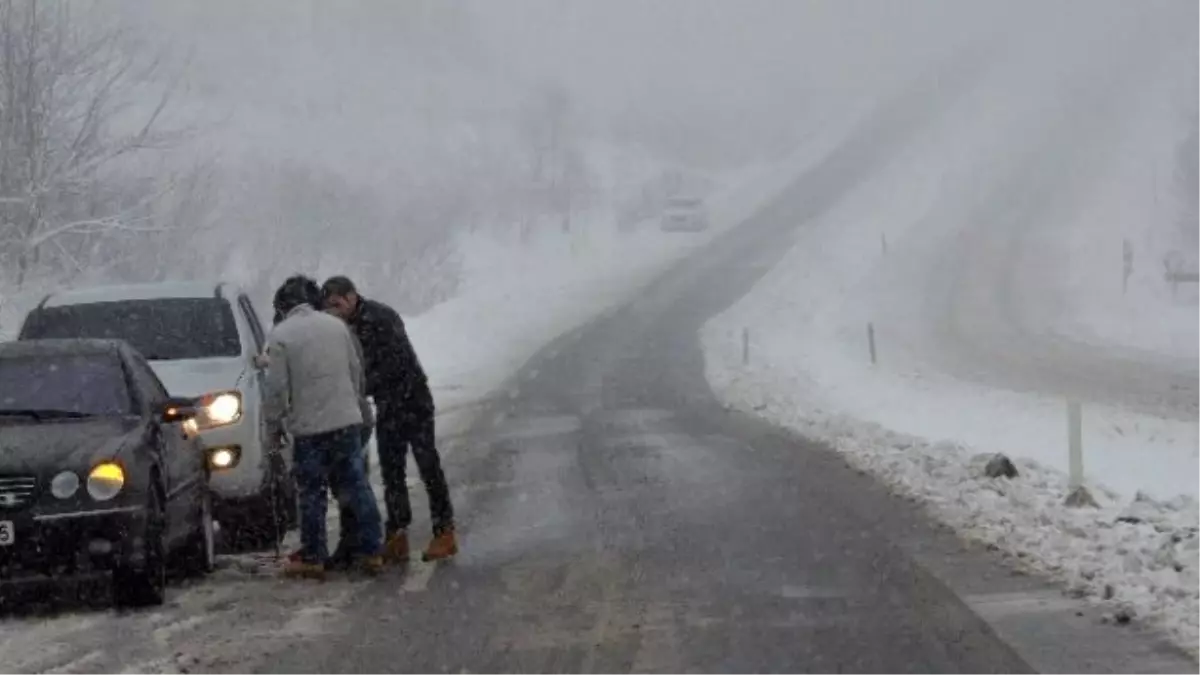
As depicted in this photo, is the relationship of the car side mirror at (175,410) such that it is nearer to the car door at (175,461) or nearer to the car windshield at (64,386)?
the car door at (175,461)

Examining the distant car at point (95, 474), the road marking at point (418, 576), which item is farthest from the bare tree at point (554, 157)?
the distant car at point (95, 474)

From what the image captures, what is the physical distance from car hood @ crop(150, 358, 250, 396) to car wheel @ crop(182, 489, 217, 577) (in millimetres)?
906

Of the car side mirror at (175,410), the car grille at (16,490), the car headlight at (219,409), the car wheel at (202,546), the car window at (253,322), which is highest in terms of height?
the car window at (253,322)

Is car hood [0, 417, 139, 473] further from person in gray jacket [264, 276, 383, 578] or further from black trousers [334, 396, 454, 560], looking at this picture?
black trousers [334, 396, 454, 560]

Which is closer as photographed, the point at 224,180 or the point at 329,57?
the point at 224,180

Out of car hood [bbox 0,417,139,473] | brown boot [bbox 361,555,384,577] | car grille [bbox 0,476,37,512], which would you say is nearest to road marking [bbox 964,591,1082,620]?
brown boot [bbox 361,555,384,577]

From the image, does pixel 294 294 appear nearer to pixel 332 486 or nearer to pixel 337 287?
pixel 337 287

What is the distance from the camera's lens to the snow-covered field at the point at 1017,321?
1042 cm

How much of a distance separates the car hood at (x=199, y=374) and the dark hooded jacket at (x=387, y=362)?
1066 mm

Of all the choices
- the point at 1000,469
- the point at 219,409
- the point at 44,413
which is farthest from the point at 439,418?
the point at 44,413

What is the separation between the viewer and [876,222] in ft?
189

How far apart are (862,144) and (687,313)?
40642mm

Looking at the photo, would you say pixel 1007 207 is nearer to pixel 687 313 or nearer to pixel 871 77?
pixel 687 313

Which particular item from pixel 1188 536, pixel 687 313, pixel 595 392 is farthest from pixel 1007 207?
pixel 1188 536
